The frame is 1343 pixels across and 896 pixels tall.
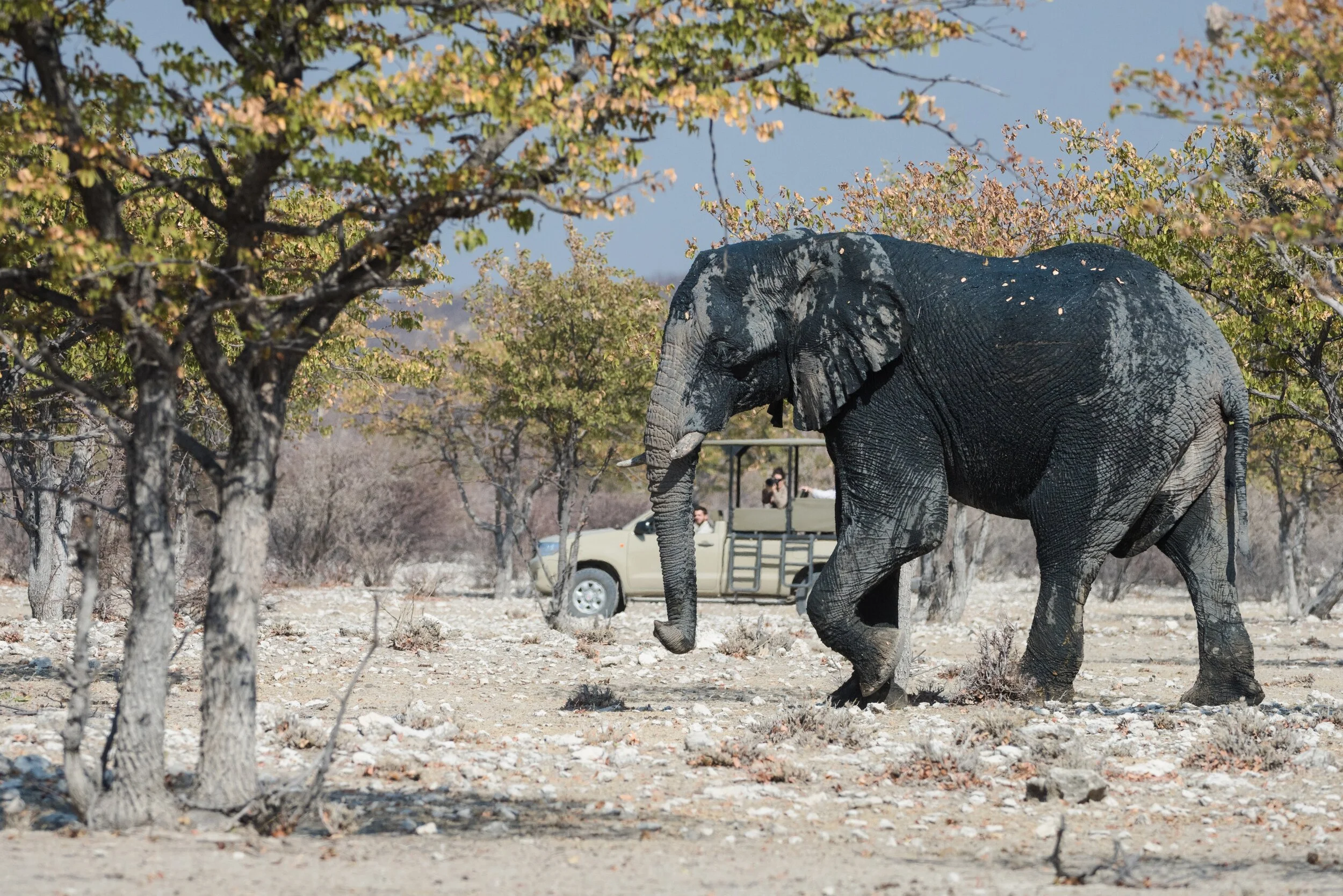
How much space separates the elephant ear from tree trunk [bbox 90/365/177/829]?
507 centimetres

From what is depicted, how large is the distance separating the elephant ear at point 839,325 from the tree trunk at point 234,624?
4687mm

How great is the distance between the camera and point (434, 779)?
8211 millimetres

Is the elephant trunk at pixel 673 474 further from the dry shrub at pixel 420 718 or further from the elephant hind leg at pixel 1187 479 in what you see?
the elephant hind leg at pixel 1187 479

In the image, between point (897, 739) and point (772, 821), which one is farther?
point (897, 739)

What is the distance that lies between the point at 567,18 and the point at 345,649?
10961mm

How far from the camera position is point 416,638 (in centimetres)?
1675

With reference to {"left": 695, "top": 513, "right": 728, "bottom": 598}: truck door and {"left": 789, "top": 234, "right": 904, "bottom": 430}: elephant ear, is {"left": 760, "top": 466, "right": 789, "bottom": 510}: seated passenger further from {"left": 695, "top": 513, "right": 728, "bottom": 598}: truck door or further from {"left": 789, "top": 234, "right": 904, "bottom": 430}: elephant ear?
{"left": 789, "top": 234, "right": 904, "bottom": 430}: elephant ear

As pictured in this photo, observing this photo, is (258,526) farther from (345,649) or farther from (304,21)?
(345,649)

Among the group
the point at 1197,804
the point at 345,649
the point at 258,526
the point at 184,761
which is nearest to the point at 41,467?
the point at 345,649

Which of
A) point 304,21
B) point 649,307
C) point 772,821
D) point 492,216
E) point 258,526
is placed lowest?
point 772,821

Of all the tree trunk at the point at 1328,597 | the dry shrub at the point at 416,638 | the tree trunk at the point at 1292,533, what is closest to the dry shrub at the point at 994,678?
the dry shrub at the point at 416,638

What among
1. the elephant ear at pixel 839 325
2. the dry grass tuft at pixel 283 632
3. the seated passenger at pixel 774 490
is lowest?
the dry grass tuft at pixel 283 632

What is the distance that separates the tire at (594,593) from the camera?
2469 cm

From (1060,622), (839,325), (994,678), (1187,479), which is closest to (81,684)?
(839,325)
